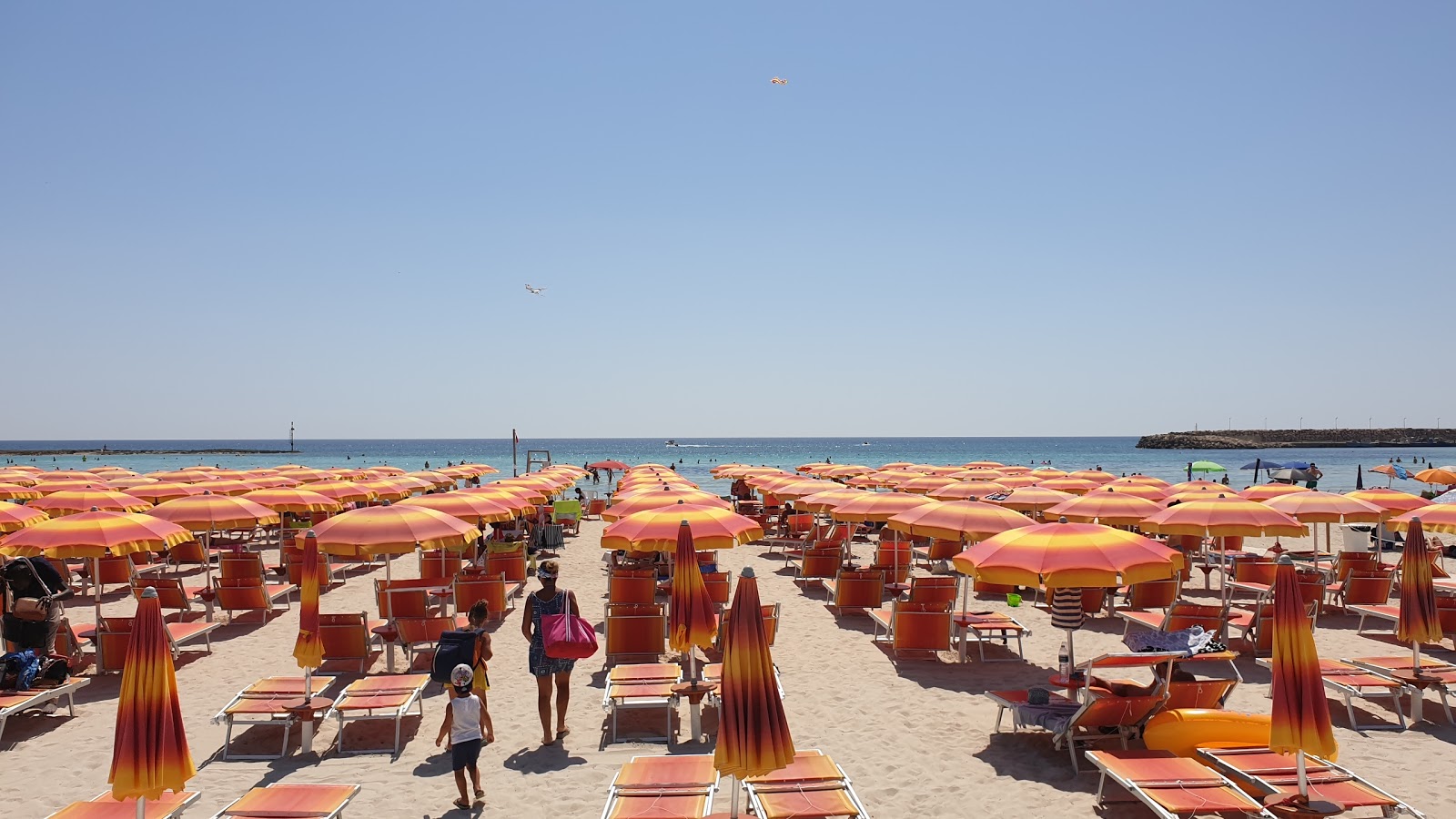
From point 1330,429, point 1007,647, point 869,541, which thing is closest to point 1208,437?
point 1330,429

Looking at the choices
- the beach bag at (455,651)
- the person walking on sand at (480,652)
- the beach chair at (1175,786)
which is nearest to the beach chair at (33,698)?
the beach bag at (455,651)

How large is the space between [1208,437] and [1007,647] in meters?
136

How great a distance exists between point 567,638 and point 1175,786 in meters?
4.28

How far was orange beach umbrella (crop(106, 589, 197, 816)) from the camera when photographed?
4359 millimetres

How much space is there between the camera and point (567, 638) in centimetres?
667

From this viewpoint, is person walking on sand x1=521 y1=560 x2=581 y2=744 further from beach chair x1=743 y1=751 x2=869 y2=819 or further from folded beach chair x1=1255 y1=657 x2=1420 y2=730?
folded beach chair x1=1255 y1=657 x2=1420 y2=730

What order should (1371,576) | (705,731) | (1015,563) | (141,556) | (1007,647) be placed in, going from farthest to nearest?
(141,556) < (1371,576) < (1007,647) < (705,731) < (1015,563)

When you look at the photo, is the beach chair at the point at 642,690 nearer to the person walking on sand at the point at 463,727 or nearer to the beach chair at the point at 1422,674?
the person walking on sand at the point at 463,727

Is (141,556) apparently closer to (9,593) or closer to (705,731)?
(9,593)

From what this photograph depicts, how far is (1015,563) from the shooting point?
6.69 m

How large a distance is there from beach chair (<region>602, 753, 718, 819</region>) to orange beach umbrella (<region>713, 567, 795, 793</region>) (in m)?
0.68

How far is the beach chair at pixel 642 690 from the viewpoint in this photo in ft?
22.7

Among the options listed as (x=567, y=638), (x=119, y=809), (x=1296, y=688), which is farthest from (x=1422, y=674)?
(x=119, y=809)

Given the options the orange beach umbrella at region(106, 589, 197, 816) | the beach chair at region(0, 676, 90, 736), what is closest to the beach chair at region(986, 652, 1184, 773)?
the orange beach umbrella at region(106, 589, 197, 816)
